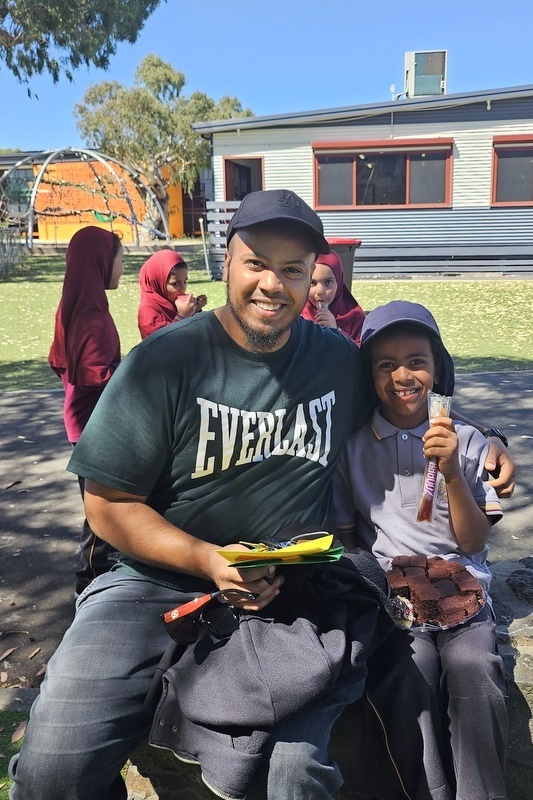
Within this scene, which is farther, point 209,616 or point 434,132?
point 434,132

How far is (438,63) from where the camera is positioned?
22.0 metres

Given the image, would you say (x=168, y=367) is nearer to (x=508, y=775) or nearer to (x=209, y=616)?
(x=209, y=616)

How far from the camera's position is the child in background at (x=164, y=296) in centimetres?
528

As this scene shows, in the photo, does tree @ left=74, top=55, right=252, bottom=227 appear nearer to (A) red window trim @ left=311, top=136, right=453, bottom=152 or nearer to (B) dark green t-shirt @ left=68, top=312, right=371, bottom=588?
(A) red window trim @ left=311, top=136, right=453, bottom=152

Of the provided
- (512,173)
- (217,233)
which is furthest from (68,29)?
(512,173)

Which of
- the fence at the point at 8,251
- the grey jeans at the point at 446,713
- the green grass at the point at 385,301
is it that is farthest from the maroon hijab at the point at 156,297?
the fence at the point at 8,251

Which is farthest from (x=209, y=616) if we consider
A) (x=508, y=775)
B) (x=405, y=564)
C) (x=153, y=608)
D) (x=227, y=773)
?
(x=508, y=775)

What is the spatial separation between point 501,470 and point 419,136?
18.9 meters

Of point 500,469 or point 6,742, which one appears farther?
point 6,742

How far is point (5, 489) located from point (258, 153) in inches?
665

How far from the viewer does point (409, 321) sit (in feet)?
8.57

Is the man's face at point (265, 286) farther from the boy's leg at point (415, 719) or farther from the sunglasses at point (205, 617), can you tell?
the boy's leg at point (415, 719)

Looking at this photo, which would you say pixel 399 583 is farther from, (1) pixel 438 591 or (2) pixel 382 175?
(2) pixel 382 175

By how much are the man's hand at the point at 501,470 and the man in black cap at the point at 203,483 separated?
49cm
